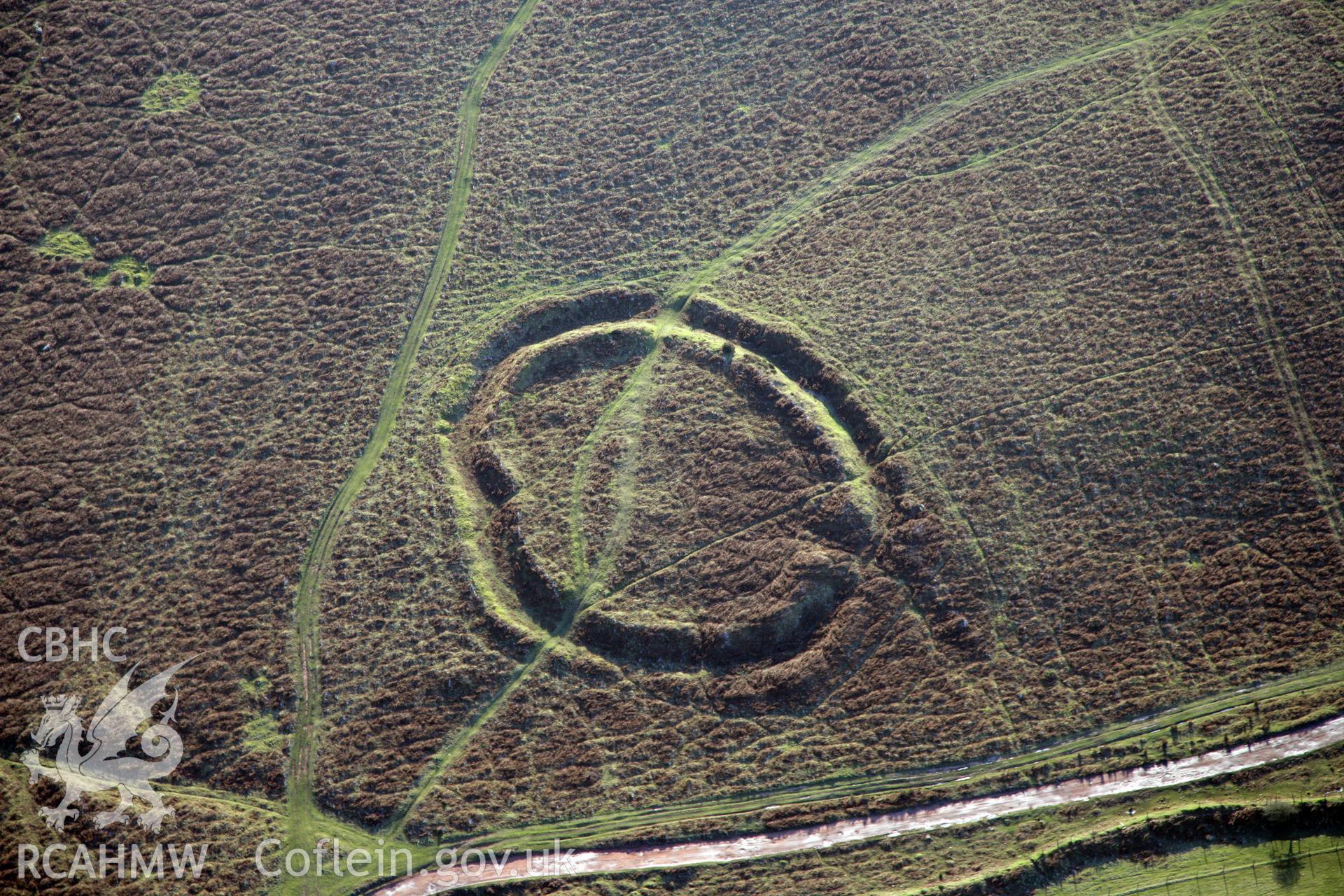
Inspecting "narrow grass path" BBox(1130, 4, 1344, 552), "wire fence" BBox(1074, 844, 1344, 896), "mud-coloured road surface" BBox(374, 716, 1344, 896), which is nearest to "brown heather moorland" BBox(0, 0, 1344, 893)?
"narrow grass path" BBox(1130, 4, 1344, 552)

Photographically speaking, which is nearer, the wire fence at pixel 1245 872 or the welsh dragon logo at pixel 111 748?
the wire fence at pixel 1245 872

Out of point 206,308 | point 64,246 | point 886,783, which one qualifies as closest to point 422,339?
point 206,308

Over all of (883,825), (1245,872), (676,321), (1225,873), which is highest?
(676,321)

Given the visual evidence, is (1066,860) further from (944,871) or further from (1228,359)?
(1228,359)

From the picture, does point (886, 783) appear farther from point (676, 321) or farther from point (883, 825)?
point (676, 321)

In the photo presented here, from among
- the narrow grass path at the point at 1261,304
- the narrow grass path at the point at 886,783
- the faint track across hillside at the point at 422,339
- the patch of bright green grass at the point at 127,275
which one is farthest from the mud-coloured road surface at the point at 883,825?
the patch of bright green grass at the point at 127,275

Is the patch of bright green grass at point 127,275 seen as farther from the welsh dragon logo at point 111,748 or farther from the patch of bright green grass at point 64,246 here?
the welsh dragon logo at point 111,748
